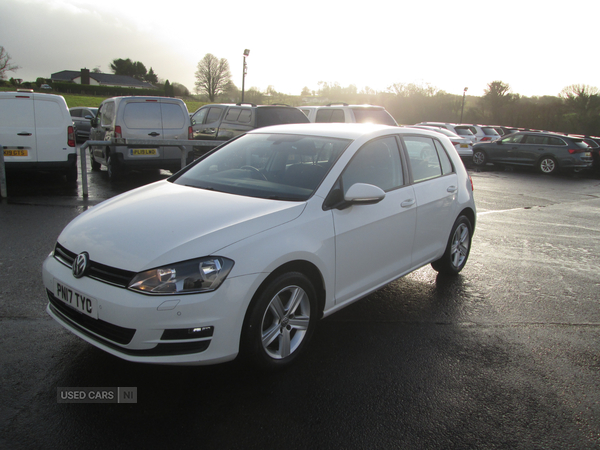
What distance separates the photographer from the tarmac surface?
2.65 metres

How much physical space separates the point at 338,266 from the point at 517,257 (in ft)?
12.9

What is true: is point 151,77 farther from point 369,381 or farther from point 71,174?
point 369,381

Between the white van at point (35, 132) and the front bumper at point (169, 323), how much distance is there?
7912 millimetres

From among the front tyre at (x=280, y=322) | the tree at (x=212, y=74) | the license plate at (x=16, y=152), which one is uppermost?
the tree at (x=212, y=74)

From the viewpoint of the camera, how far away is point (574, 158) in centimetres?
1872

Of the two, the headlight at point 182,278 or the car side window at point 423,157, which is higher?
the car side window at point 423,157

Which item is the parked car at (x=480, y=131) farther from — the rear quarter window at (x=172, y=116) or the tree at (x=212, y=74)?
the tree at (x=212, y=74)

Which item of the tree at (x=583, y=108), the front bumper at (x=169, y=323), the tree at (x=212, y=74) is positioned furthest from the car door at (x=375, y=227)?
the tree at (x=212, y=74)

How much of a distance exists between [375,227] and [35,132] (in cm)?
834

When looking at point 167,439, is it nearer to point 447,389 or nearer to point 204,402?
point 204,402

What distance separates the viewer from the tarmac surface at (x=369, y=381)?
8.70 ft

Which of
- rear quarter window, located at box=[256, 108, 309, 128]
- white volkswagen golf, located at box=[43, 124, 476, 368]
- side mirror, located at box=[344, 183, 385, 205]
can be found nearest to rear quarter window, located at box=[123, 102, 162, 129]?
rear quarter window, located at box=[256, 108, 309, 128]

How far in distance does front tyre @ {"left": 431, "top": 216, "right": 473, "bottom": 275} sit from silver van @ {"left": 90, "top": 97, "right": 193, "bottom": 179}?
23.3 feet

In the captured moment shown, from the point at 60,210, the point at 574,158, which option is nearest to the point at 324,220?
the point at 60,210
